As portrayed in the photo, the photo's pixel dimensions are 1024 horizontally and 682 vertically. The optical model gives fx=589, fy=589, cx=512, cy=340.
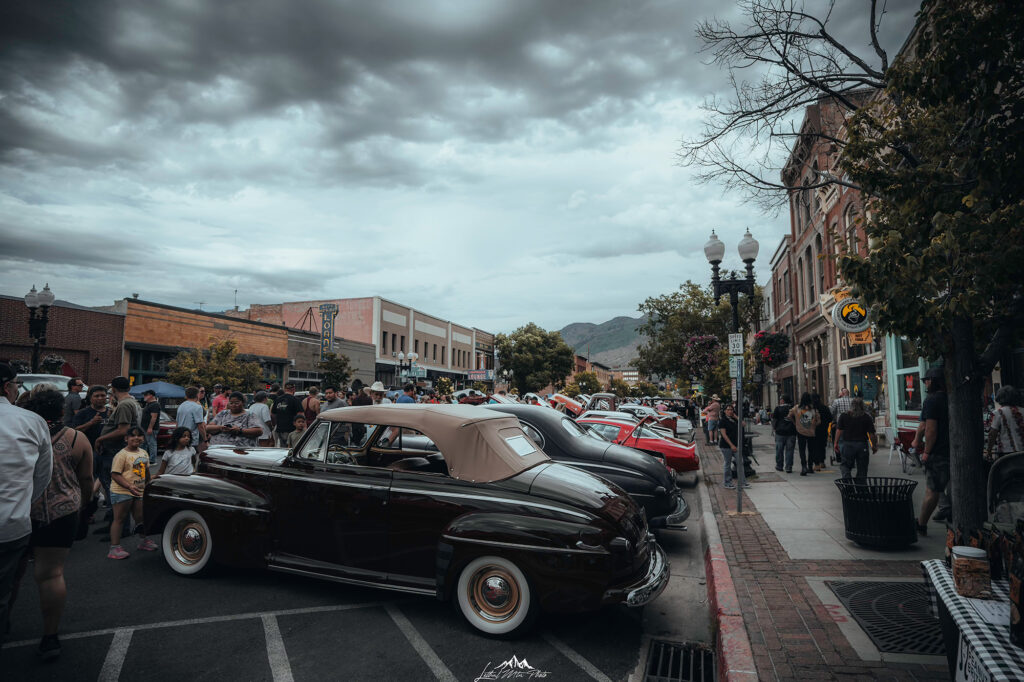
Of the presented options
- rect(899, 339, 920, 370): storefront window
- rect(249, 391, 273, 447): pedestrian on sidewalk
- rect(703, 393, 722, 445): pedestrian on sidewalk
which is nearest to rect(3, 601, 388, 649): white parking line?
rect(249, 391, 273, 447): pedestrian on sidewalk

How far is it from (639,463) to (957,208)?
4192mm

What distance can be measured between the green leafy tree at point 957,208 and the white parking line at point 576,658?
331cm

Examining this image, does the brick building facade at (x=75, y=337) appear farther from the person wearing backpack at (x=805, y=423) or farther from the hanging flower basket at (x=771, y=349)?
the hanging flower basket at (x=771, y=349)

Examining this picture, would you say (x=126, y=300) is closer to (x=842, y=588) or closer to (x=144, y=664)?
(x=144, y=664)

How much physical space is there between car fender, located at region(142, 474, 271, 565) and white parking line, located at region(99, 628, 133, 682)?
3.31 ft

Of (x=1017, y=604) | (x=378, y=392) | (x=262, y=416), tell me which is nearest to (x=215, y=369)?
(x=378, y=392)

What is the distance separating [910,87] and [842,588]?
13.3 ft

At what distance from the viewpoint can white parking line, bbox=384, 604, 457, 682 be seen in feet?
12.4

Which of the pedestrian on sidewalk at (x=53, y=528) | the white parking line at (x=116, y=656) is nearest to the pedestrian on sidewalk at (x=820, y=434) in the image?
the white parking line at (x=116, y=656)

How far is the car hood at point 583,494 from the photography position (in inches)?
176

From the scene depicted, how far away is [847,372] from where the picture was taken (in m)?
20.5

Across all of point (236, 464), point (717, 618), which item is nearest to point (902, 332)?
point (717, 618)

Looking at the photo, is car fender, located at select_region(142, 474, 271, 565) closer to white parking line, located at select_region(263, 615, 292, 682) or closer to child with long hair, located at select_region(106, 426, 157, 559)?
white parking line, located at select_region(263, 615, 292, 682)

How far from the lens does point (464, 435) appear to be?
16.0 feet
